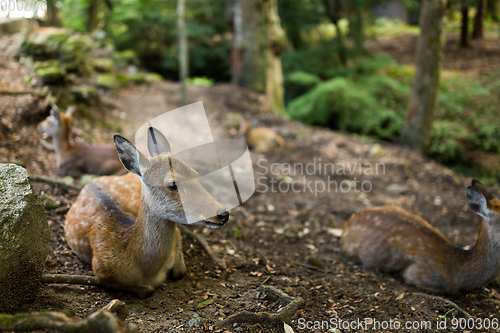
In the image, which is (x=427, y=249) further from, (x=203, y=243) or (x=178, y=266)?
(x=178, y=266)

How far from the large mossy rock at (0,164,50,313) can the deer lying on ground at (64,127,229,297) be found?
1.63 feet

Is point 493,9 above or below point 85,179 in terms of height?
above

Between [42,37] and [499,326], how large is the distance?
8.91 metres

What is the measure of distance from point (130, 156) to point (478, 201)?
337 cm

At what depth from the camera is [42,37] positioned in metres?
7.67

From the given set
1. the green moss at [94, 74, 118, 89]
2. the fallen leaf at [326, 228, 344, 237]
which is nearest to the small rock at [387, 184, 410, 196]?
the fallen leaf at [326, 228, 344, 237]

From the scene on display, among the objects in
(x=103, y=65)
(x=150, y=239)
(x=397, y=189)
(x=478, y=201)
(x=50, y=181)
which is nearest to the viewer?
(x=150, y=239)

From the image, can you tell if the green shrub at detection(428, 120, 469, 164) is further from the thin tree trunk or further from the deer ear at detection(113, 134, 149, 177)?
the deer ear at detection(113, 134, 149, 177)

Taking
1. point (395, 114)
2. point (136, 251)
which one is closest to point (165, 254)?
point (136, 251)

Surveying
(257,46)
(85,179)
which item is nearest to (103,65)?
(257,46)

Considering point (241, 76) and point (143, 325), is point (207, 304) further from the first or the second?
point (241, 76)

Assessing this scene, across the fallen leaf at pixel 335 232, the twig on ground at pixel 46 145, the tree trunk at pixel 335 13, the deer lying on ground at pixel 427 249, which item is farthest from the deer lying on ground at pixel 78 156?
the tree trunk at pixel 335 13

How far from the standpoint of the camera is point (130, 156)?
279 centimetres

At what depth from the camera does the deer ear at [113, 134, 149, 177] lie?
2.71m
